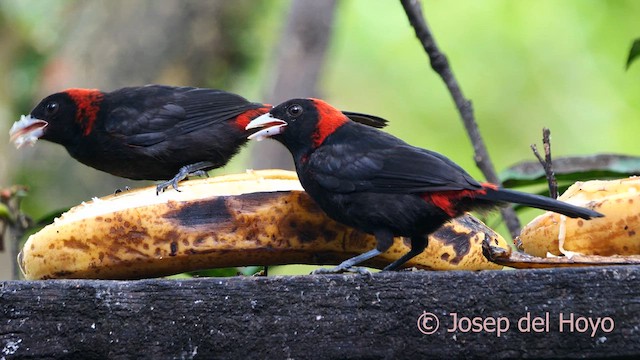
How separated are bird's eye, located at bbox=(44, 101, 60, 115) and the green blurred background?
272 cm

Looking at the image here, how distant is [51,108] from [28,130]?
135 mm

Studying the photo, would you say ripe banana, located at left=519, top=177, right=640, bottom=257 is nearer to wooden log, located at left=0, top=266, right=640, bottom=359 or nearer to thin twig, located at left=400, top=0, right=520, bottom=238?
wooden log, located at left=0, top=266, right=640, bottom=359

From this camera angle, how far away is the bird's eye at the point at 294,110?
3.48m

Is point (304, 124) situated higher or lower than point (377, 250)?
higher

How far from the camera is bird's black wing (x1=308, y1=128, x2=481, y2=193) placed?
3.04 meters

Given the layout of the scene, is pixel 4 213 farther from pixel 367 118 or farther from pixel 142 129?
pixel 367 118

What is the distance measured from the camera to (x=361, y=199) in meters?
3.07

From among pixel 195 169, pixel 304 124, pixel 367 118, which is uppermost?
pixel 367 118

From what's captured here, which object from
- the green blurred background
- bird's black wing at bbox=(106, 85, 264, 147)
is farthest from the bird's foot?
the green blurred background

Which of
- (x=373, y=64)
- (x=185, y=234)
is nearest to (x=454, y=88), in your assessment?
(x=185, y=234)

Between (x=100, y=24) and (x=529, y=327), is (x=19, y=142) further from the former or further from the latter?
(x=100, y=24)

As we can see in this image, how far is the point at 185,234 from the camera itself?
2787 mm

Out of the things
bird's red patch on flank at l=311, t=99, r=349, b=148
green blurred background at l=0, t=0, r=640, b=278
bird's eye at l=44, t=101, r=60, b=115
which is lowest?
bird's eye at l=44, t=101, r=60, b=115

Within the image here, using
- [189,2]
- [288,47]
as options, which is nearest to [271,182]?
[288,47]
